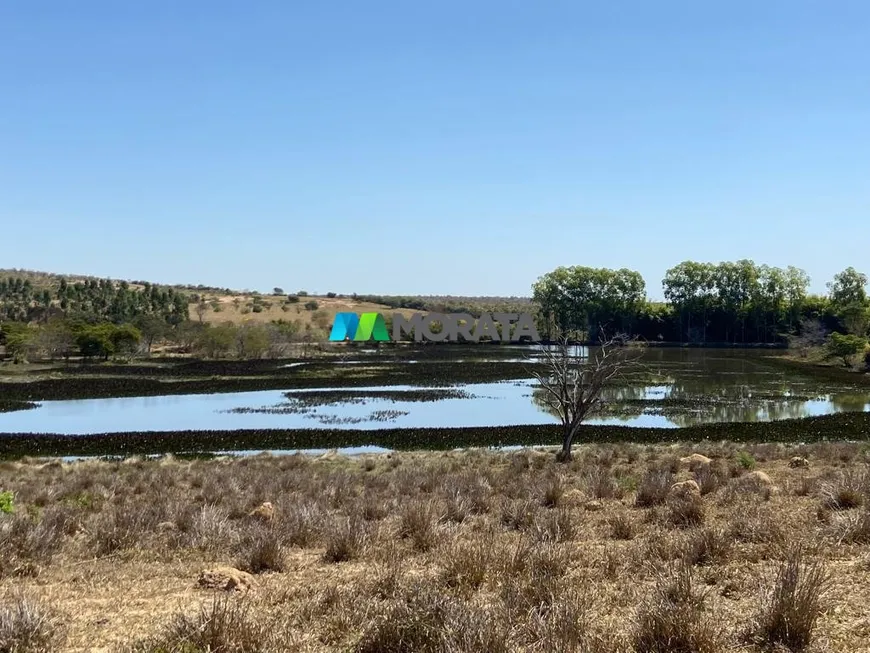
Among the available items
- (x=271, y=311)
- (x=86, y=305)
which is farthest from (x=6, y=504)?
(x=271, y=311)

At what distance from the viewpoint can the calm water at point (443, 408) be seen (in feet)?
123

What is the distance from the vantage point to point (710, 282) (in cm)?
11500

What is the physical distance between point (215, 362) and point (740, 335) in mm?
83526

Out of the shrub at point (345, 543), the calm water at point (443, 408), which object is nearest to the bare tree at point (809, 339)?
the calm water at point (443, 408)

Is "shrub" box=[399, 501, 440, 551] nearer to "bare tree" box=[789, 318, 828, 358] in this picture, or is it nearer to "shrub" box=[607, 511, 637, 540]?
"shrub" box=[607, 511, 637, 540]

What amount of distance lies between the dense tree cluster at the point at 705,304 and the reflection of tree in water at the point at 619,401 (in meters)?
47.5

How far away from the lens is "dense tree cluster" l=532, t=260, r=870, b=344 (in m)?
108

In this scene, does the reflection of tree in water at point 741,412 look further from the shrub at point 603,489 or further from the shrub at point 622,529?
the shrub at point 622,529

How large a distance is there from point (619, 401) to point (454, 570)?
42.2 m

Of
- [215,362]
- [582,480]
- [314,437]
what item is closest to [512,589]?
[582,480]

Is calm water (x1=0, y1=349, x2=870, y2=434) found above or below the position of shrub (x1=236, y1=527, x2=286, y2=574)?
below

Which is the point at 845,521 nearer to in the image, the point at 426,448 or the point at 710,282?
the point at 426,448

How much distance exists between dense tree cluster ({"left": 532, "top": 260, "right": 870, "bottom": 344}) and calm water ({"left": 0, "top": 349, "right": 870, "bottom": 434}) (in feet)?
162

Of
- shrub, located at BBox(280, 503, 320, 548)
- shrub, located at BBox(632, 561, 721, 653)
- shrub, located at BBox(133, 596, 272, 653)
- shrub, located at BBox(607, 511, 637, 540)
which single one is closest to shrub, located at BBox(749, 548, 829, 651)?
shrub, located at BBox(632, 561, 721, 653)
